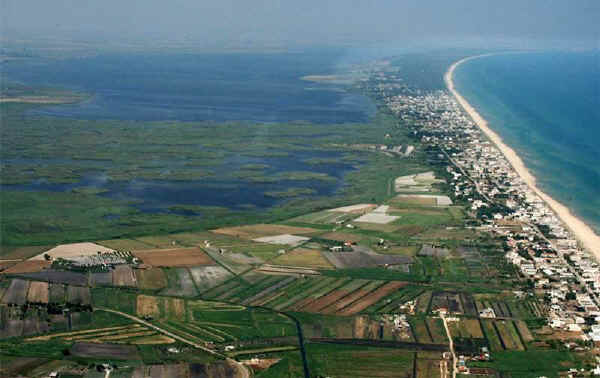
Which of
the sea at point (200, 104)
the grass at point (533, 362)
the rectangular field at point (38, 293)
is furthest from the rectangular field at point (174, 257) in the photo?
the grass at point (533, 362)

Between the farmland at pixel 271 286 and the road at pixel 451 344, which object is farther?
the farmland at pixel 271 286

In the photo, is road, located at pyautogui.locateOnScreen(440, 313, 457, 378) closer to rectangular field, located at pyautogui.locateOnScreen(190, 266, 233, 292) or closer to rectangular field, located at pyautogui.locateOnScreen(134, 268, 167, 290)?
rectangular field, located at pyautogui.locateOnScreen(190, 266, 233, 292)

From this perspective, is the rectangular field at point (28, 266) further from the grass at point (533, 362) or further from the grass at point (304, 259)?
the grass at point (533, 362)

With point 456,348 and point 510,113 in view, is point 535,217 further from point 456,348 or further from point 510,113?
point 510,113

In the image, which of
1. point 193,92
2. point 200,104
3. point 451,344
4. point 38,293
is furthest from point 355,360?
point 193,92

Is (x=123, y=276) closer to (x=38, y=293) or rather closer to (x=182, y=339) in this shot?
(x=38, y=293)

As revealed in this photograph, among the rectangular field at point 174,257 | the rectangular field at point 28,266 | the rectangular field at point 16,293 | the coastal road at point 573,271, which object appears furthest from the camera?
the rectangular field at point 174,257
